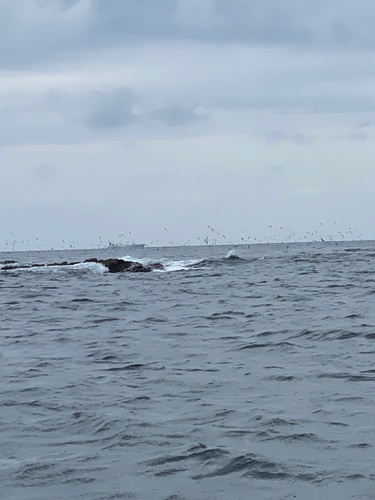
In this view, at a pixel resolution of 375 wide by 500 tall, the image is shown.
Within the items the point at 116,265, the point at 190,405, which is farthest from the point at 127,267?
the point at 190,405

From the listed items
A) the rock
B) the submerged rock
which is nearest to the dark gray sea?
the submerged rock

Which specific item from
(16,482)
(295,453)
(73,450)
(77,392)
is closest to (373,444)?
(295,453)

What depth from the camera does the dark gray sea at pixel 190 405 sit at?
667 centimetres

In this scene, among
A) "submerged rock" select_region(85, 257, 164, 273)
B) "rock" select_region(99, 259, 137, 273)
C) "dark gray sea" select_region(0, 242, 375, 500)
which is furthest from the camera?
"rock" select_region(99, 259, 137, 273)

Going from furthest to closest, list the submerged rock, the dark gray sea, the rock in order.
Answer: the rock
the submerged rock
the dark gray sea

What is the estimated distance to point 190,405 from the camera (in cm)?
955

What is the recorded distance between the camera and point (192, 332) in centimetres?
1672

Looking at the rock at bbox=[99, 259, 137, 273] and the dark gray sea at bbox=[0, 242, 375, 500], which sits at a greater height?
the rock at bbox=[99, 259, 137, 273]

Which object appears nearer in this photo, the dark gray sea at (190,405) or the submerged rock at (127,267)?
the dark gray sea at (190,405)

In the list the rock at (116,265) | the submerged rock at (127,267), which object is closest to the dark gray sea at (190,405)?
the submerged rock at (127,267)

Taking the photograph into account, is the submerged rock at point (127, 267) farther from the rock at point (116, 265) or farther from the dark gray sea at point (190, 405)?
the dark gray sea at point (190, 405)

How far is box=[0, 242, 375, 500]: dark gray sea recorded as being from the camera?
21.9 ft

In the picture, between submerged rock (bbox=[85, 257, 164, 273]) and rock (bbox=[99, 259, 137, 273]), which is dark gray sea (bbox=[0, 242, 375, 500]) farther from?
rock (bbox=[99, 259, 137, 273])

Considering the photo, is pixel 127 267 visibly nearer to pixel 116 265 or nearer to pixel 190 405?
pixel 116 265
